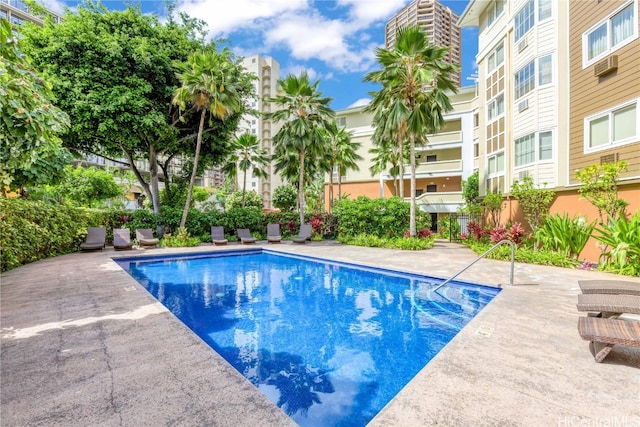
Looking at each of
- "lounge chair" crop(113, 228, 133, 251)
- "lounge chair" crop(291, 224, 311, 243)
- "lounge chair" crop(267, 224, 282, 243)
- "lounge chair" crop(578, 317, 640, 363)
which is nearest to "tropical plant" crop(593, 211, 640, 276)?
"lounge chair" crop(578, 317, 640, 363)

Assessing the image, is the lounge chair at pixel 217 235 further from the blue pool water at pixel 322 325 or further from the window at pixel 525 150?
the window at pixel 525 150

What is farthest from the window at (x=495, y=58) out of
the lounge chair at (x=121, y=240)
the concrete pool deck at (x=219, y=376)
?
the lounge chair at (x=121, y=240)

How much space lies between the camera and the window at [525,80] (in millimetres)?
14336

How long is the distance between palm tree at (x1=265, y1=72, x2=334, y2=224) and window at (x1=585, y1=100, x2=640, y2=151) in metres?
12.7

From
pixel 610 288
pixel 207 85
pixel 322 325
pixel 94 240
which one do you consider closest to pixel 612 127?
pixel 610 288

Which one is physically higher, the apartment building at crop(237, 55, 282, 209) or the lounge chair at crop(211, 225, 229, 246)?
the apartment building at crop(237, 55, 282, 209)

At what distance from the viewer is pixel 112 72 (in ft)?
48.8

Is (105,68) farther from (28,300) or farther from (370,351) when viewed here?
(370,351)

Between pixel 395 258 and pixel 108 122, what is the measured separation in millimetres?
14573

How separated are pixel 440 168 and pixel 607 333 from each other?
25974 millimetres

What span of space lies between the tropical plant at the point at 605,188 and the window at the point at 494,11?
40.2ft

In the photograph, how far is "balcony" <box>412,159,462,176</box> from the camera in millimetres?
26703

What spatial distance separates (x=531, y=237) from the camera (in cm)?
1281

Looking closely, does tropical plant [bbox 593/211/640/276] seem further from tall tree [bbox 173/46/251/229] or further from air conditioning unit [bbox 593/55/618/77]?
tall tree [bbox 173/46/251/229]
